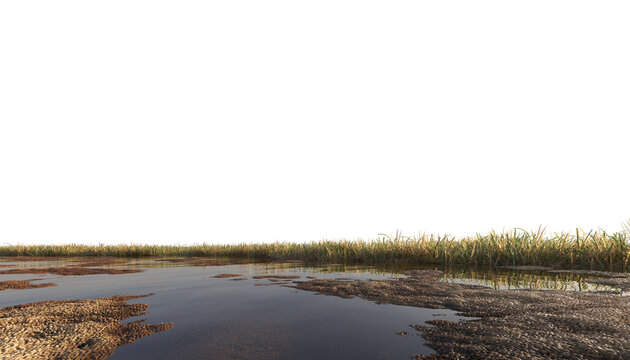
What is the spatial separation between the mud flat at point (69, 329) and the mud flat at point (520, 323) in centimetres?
251

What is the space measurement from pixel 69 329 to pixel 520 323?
13.8 feet

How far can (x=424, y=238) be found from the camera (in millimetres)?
10852

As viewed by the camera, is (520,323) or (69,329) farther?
(520,323)

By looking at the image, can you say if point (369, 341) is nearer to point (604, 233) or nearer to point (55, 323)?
Answer: point (55, 323)

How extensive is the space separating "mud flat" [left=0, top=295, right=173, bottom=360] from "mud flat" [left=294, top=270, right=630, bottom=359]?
251cm

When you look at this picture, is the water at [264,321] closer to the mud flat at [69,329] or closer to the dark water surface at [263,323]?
the dark water surface at [263,323]

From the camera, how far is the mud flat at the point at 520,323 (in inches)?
91.4

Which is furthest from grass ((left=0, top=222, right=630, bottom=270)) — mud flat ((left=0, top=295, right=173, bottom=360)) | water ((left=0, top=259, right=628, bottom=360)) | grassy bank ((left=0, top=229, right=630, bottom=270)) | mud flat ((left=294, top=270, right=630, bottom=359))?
mud flat ((left=0, top=295, right=173, bottom=360))

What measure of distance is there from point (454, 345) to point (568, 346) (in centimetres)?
83

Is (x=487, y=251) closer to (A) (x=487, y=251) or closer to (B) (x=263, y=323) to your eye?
(A) (x=487, y=251)

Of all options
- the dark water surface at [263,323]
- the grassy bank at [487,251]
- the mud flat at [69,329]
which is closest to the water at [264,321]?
the dark water surface at [263,323]

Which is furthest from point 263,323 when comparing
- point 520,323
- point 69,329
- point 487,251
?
point 487,251

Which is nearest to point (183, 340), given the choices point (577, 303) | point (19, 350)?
point (19, 350)

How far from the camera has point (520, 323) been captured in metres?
2.98
